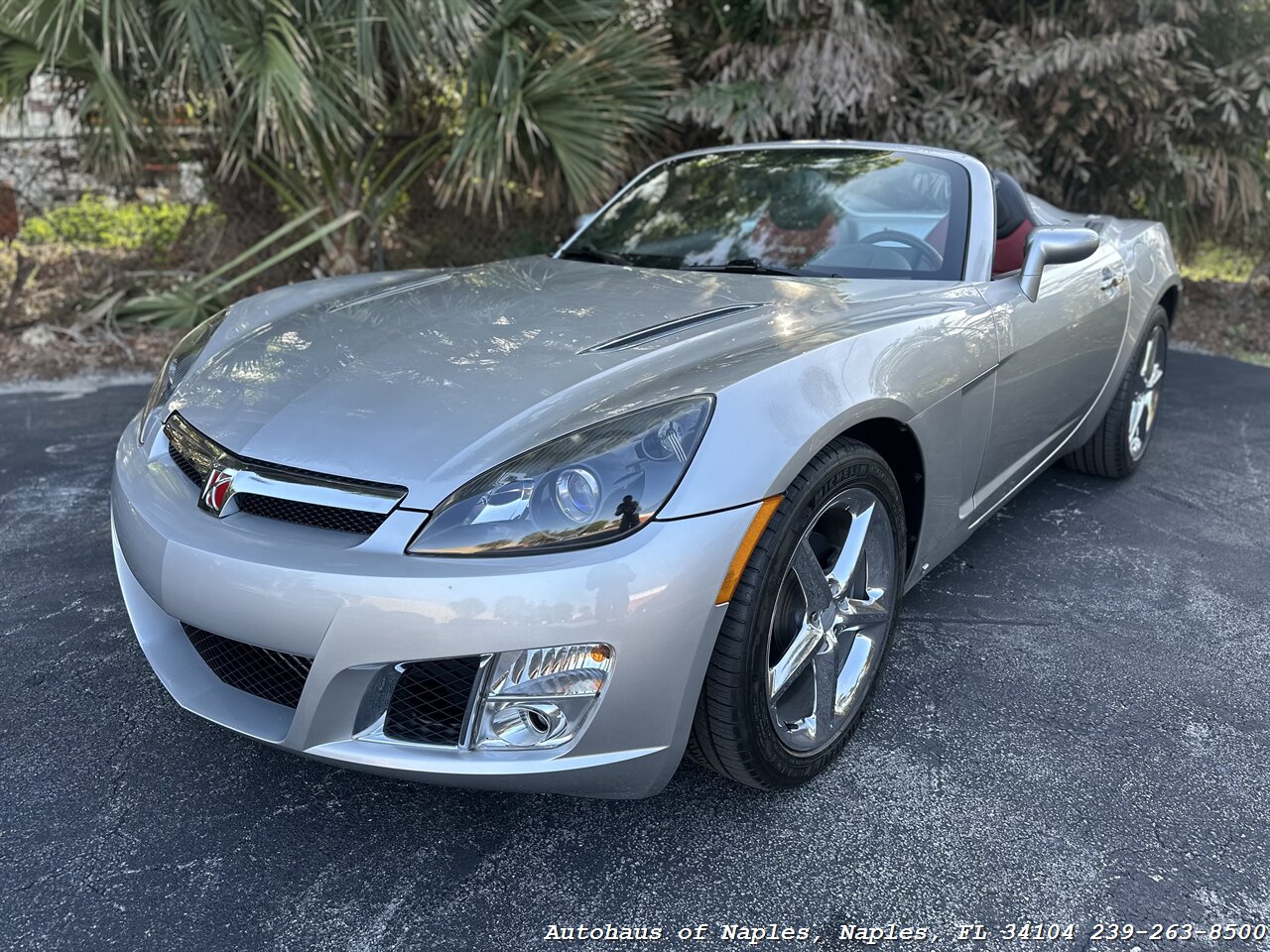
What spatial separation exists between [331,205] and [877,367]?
5.15m

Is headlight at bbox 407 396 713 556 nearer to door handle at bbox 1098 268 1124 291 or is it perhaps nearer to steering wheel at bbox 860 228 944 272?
steering wheel at bbox 860 228 944 272

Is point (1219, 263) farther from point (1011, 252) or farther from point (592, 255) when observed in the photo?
point (592, 255)

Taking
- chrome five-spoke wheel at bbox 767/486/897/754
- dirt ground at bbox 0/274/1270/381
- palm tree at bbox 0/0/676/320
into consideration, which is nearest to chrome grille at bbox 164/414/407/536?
chrome five-spoke wheel at bbox 767/486/897/754

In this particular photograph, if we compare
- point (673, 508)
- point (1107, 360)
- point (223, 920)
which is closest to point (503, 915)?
point (223, 920)

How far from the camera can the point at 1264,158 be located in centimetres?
669

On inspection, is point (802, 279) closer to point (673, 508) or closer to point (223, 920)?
point (673, 508)

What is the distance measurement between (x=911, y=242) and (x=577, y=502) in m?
1.56

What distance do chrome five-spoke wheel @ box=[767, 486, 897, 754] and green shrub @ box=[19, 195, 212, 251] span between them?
19.6 ft

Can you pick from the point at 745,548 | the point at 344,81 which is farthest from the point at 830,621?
the point at 344,81

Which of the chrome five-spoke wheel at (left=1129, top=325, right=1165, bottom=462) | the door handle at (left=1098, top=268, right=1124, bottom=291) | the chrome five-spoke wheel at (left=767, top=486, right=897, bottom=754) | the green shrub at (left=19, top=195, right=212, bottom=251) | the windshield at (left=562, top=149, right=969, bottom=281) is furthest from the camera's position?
the green shrub at (left=19, top=195, right=212, bottom=251)

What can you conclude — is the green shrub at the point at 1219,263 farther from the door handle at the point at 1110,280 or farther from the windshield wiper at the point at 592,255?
the windshield wiper at the point at 592,255

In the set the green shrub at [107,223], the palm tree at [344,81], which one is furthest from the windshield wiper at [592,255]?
the green shrub at [107,223]

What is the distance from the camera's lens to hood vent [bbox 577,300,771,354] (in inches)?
81.7

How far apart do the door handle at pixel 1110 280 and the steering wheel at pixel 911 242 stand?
2.90ft
